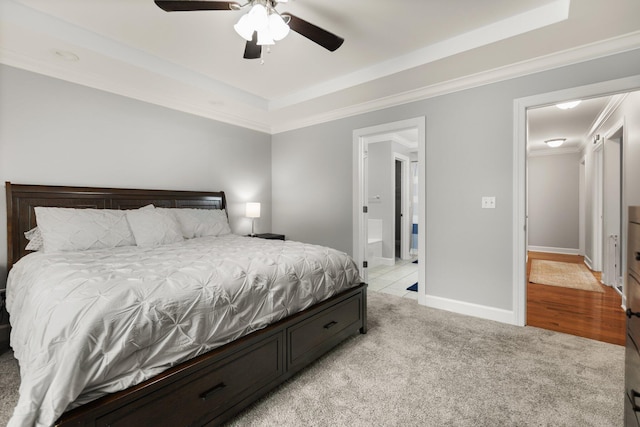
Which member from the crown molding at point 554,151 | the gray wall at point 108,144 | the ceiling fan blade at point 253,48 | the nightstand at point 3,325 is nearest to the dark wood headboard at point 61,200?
the gray wall at point 108,144

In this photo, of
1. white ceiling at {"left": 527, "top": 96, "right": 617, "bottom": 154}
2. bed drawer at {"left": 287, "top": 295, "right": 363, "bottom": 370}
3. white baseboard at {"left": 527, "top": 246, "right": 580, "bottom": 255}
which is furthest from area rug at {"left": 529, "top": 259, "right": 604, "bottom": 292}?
bed drawer at {"left": 287, "top": 295, "right": 363, "bottom": 370}

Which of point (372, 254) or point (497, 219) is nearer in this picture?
point (497, 219)

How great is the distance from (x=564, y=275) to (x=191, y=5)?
603cm

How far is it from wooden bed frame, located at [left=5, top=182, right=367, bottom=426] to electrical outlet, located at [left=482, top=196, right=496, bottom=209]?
59.7 inches

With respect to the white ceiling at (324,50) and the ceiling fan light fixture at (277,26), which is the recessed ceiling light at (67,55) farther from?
the ceiling fan light fixture at (277,26)

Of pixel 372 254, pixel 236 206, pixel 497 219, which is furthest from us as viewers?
pixel 372 254

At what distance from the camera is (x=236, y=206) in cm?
443

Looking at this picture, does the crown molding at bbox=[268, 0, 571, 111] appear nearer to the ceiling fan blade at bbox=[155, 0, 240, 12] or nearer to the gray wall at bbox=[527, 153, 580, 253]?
the ceiling fan blade at bbox=[155, 0, 240, 12]

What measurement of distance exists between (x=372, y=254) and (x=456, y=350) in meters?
3.14

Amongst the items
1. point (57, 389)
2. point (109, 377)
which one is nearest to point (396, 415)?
point (109, 377)

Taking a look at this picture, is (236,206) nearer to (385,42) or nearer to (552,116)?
(385,42)

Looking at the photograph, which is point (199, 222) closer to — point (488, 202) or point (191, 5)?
point (191, 5)

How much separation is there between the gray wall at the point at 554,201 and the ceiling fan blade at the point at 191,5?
312 inches

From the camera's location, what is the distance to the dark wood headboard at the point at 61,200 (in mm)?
2514
